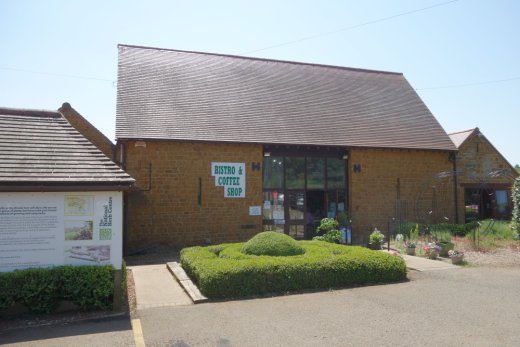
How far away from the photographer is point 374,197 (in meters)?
16.8

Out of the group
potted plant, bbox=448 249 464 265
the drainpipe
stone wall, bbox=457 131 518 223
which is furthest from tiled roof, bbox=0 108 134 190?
stone wall, bbox=457 131 518 223

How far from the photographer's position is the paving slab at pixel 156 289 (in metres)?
7.99

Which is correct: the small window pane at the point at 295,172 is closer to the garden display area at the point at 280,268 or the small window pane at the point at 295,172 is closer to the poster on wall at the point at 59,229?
the garden display area at the point at 280,268

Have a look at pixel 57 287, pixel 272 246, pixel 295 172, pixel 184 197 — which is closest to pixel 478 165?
pixel 295 172

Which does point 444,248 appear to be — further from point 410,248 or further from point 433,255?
point 410,248

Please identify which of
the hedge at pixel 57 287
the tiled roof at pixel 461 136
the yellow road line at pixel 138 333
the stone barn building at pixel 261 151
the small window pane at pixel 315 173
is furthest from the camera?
the tiled roof at pixel 461 136

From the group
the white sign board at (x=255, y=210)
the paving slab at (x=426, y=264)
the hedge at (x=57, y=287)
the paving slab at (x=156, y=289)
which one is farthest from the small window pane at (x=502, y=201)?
the hedge at (x=57, y=287)

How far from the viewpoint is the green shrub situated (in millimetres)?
9953

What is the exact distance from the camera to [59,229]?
7.24 metres

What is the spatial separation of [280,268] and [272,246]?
1.35 m

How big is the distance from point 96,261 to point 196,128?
8111 millimetres

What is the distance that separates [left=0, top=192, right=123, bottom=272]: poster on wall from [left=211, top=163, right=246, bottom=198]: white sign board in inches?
287

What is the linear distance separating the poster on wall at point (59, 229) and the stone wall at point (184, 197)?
637 cm

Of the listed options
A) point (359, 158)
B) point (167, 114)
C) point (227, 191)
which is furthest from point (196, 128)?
point (359, 158)
